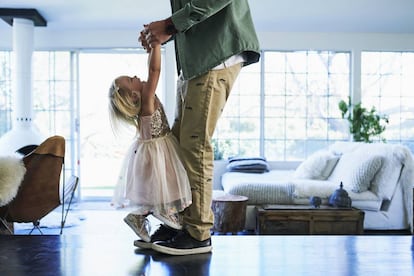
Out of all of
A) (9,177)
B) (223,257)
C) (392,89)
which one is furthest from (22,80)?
(392,89)

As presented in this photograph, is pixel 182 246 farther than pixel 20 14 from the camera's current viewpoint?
No

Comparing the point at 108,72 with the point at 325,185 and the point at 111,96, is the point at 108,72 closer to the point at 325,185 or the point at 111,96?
the point at 325,185

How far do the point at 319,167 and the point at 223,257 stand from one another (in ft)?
11.2

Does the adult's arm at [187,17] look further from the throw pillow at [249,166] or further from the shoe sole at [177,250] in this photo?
the throw pillow at [249,166]

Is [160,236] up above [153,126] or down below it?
below

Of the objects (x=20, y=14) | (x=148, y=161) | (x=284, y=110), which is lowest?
(x=148, y=161)

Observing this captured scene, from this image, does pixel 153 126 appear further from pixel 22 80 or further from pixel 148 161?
pixel 22 80

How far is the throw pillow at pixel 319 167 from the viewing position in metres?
4.84

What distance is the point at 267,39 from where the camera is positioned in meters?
6.71

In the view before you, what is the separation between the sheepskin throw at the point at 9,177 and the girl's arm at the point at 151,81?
1149mm

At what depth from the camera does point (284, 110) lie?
22.4 ft

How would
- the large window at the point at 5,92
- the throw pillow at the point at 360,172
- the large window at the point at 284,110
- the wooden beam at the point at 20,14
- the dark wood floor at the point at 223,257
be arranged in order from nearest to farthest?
the dark wood floor at the point at 223,257 < the throw pillow at the point at 360,172 < the wooden beam at the point at 20,14 < the large window at the point at 5,92 < the large window at the point at 284,110

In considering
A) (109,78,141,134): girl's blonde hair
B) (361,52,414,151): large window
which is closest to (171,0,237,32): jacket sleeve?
(109,78,141,134): girl's blonde hair

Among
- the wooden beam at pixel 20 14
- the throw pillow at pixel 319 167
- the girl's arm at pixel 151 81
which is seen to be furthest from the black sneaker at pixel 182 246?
the wooden beam at pixel 20 14
